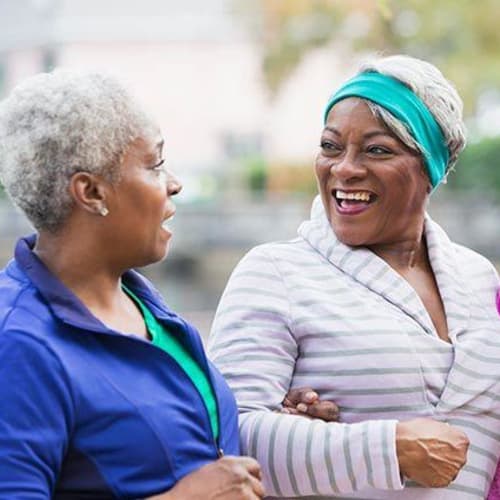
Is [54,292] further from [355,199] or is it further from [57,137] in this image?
[355,199]

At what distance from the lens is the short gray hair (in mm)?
2344

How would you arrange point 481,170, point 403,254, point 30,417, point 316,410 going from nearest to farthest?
point 30,417, point 316,410, point 403,254, point 481,170

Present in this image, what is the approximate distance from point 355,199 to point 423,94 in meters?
0.23

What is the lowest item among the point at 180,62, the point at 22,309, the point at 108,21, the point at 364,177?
the point at 180,62

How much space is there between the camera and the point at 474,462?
2.34 metres

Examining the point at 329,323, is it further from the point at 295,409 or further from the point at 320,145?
the point at 320,145

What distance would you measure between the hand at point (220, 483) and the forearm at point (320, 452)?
0.95 ft

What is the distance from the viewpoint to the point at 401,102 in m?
2.34

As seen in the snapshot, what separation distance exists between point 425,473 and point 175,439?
0.51m

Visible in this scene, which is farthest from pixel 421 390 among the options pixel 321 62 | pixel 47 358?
pixel 321 62

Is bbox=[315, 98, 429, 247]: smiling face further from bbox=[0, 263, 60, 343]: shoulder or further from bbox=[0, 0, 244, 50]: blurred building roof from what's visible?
bbox=[0, 0, 244, 50]: blurred building roof

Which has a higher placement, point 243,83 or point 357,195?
point 357,195

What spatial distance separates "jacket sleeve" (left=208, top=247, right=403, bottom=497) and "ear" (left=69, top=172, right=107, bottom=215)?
51 cm

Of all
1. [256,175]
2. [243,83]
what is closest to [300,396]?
[256,175]
